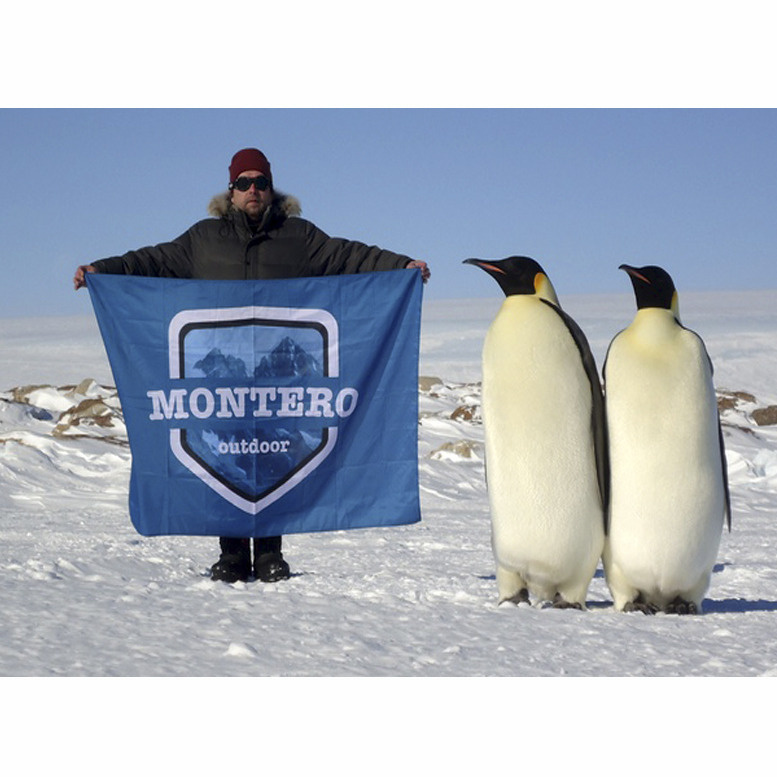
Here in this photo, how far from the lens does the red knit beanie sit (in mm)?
4449

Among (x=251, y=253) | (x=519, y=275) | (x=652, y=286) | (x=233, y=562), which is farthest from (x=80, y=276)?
(x=652, y=286)

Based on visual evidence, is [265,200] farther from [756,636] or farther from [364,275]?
[756,636]

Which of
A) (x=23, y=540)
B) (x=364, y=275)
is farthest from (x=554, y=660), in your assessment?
(x=23, y=540)

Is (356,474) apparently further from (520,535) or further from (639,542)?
(639,542)

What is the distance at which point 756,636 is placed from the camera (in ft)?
11.7

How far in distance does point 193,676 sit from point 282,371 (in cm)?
182

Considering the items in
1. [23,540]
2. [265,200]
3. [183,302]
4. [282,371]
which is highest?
[265,200]

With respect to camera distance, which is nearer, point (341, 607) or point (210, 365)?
point (341, 607)

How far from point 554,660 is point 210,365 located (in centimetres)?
205

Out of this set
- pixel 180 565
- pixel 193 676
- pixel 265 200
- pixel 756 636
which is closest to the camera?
pixel 193 676

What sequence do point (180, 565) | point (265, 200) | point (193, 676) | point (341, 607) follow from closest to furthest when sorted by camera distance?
point (193, 676)
point (341, 607)
point (265, 200)
point (180, 565)

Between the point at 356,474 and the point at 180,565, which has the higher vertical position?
the point at 356,474

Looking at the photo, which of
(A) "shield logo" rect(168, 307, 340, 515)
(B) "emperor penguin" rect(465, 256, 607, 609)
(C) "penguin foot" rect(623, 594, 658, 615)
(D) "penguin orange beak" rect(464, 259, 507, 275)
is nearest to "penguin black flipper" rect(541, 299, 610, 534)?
(B) "emperor penguin" rect(465, 256, 607, 609)

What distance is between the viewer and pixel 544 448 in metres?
3.99
